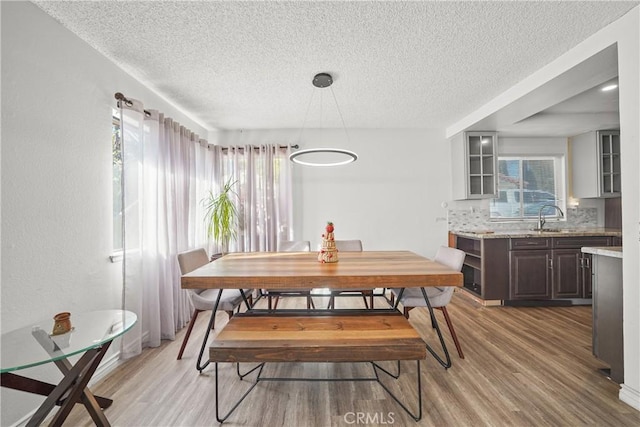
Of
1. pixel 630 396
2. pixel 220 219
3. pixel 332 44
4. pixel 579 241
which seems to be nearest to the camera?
pixel 630 396

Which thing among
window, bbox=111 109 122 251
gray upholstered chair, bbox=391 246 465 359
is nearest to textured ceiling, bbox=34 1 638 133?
window, bbox=111 109 122 251

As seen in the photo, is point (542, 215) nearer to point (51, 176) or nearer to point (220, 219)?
point (220, 219)

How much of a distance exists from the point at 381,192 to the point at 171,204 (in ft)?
9.54

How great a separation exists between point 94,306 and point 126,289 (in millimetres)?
248

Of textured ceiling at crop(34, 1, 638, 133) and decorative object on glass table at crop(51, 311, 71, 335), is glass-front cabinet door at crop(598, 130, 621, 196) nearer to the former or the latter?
textured ceiling at crop(34, 1, 638, 133)

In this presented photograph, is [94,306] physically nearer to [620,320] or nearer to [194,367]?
[194,367]

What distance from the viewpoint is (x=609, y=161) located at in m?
4.00

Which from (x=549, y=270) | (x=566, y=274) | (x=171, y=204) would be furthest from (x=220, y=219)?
(x=566, y=274)

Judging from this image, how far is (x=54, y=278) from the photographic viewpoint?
1770 mm

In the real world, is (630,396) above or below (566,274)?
below

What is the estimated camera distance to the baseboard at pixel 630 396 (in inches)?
65.7

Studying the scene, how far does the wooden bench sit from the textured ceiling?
6.62ft

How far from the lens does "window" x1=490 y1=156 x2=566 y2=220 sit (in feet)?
14.5

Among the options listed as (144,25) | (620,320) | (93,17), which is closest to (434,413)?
(620,320)
